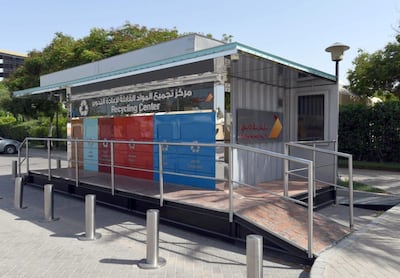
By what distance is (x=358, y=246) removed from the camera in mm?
4934

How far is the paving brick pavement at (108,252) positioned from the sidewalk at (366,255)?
415 mm

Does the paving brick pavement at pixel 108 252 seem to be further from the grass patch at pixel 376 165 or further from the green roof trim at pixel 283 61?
the grass patch at pixel 376 165

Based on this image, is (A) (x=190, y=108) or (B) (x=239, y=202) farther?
(A) (x=190, y=108)

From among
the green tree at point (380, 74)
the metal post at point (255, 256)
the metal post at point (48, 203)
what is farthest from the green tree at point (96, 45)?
the metal post at point (255, 256)

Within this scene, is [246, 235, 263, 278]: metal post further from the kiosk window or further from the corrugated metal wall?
the kiosk window

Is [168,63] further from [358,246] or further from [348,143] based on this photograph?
[348,143]

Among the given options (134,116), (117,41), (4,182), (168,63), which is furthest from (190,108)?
(117,41)

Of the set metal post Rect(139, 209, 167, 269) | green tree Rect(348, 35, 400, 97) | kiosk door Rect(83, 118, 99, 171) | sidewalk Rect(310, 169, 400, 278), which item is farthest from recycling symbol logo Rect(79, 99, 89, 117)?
green tree Rect(348, 35, 400, 97)

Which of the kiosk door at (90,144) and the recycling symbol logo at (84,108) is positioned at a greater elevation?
the recycling symbol logo at (84,108)

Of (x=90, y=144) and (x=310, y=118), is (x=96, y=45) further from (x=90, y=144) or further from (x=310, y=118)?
(x=310, y=118)

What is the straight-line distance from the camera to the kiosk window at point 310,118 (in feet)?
30.5

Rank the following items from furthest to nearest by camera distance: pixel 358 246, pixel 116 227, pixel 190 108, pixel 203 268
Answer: pixel 190 108 → pixel 116 227 → pixel 358 246 → pixel 203 268

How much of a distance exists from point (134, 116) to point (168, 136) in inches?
61.7

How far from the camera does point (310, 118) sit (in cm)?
946
